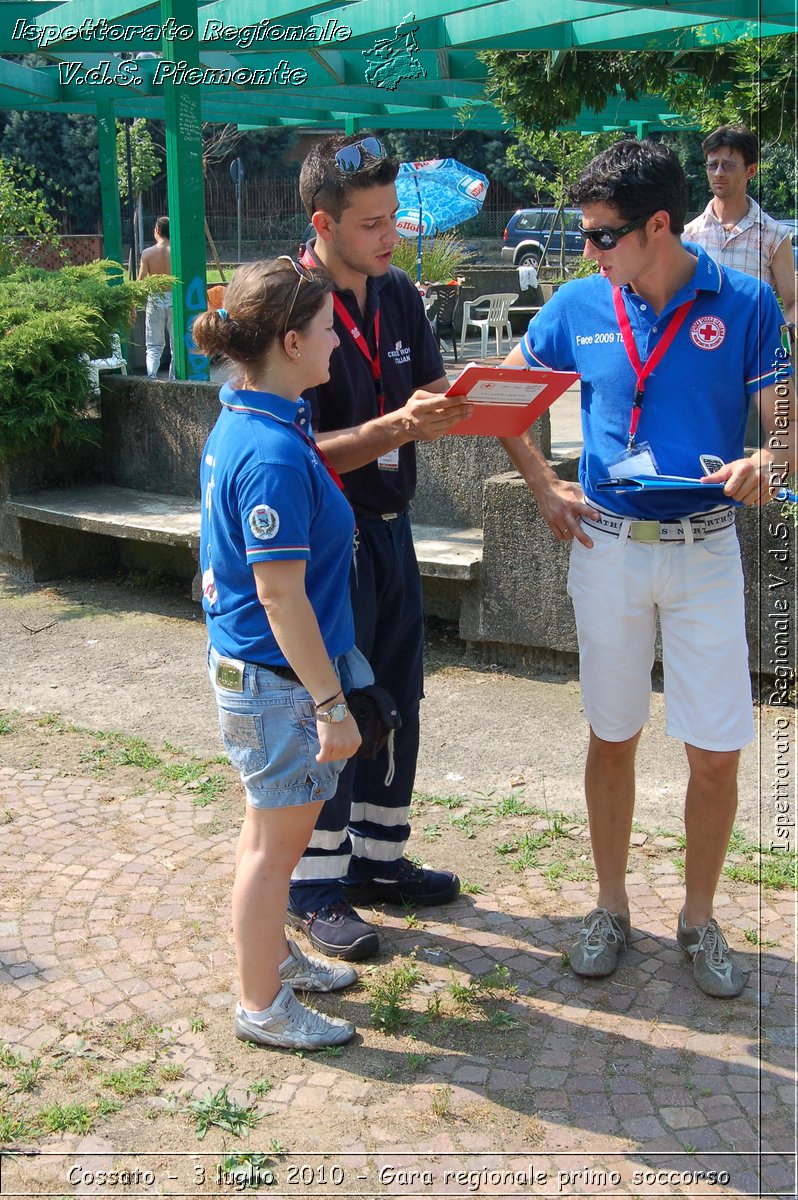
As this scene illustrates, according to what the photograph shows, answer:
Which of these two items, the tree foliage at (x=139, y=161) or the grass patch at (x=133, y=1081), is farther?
the tree foliage at (x=139, y=161)

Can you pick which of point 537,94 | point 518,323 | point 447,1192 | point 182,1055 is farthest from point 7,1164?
point 518,323

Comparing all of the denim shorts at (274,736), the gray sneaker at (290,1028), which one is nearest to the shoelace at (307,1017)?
the gray sneaker at (290,1028)

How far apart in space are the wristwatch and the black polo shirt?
0.93 meters

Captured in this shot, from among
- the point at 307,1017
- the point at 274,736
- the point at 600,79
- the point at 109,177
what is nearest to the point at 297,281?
the point at 274,736

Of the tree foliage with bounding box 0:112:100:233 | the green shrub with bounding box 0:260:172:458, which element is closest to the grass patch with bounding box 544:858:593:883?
the green shrub with bounding box 0:260:172:458

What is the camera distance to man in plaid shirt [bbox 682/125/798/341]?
624 centimetres

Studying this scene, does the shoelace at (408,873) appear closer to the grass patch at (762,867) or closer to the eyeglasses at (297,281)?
the grass patch at (762,867)

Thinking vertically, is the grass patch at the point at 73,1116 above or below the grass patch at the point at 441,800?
below

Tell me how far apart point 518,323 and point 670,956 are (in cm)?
1699

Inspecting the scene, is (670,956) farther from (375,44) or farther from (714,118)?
(375,44)

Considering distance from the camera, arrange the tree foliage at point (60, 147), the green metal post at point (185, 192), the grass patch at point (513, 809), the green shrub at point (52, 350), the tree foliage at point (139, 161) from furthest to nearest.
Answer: the tree foliage at point (60, 147) < the tree foliage at point (139, 161) < the green metal post at point (185, 192) < the green shrub at point (52, 350) < the grass patch at point (513, 809)

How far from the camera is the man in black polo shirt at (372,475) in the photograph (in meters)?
3.38

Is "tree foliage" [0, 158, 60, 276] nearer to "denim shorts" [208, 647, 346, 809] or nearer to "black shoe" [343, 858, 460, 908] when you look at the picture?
"black shoe" [343, 858, 460, 908]

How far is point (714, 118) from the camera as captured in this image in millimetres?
8820
